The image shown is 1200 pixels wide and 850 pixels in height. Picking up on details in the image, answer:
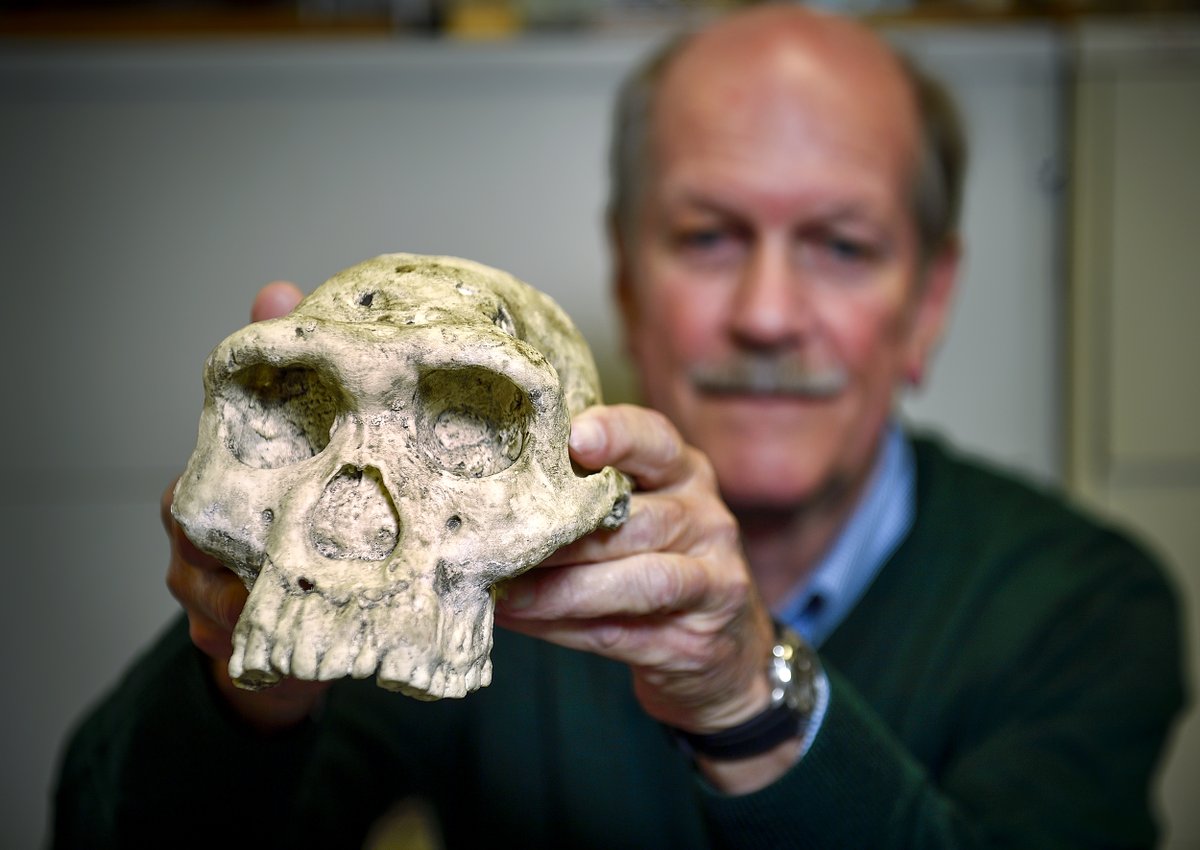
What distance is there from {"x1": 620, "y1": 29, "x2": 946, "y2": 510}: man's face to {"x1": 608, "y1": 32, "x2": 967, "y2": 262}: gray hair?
0.12 ft

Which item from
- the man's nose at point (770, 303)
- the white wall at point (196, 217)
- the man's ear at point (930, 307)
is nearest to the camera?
the man's nose at point (770, 303)

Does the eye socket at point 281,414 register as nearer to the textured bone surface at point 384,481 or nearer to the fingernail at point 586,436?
the textured bone surface at point 384,481

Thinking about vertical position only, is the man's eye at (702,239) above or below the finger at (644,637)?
above

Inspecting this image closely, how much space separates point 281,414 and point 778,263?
73 cm

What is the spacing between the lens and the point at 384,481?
615mm

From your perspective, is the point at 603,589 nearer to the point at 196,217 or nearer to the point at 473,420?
the point at 473,420

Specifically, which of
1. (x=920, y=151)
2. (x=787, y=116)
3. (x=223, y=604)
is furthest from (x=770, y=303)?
(x=223, y=604)

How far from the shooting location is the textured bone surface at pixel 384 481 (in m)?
0.57

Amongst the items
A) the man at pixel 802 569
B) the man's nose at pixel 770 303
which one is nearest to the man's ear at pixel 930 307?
the man at pixel 802 569

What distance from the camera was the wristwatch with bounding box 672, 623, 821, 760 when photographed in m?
0.83

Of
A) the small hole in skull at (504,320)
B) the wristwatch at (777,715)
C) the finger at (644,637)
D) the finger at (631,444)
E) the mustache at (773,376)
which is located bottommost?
the wristwatch at (777,715)

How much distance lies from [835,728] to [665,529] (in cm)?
24

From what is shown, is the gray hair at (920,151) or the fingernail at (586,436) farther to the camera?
the gray hair at (920,151)

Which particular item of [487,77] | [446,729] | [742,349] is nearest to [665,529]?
[742,349]
